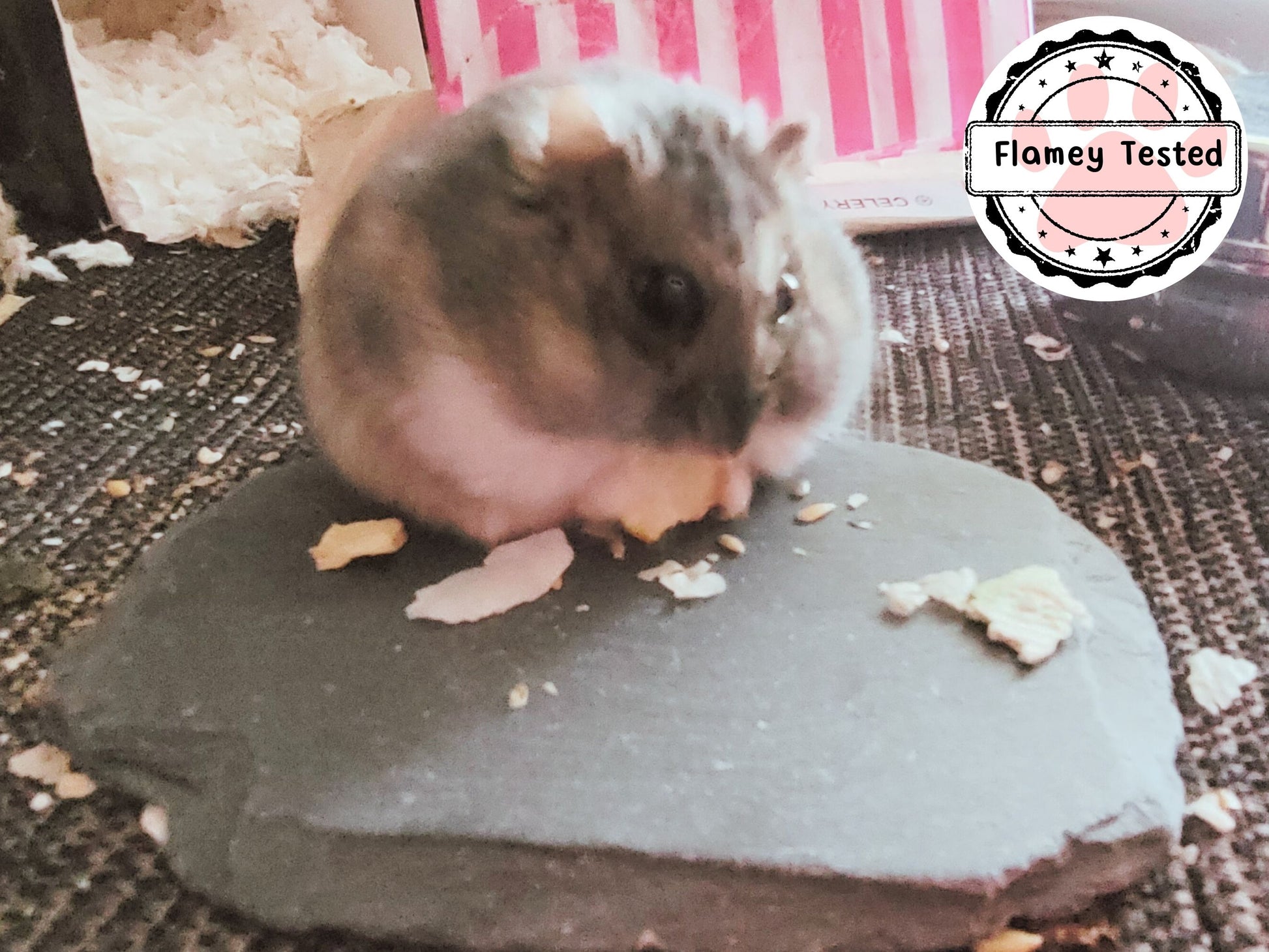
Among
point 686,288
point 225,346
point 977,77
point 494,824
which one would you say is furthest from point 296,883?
point 977,77

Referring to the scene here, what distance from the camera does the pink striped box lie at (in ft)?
5.28

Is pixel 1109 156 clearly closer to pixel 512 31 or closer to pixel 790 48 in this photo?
pixel 790 48

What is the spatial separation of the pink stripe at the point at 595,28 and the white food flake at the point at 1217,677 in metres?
1.16

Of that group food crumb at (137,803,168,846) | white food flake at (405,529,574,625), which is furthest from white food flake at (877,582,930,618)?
food crumb at (137,803,168,846)

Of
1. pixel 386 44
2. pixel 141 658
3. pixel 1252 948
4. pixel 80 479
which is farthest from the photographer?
pixel 386 44

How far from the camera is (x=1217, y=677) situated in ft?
3.13

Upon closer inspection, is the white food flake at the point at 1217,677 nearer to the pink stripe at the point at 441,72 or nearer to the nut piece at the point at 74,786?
the nut piece at the point at 74,786

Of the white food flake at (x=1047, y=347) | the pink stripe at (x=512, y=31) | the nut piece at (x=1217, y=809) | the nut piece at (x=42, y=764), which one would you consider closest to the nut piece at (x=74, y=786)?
the nut piece at (x=42, y=764)

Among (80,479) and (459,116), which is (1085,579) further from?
(80,479)

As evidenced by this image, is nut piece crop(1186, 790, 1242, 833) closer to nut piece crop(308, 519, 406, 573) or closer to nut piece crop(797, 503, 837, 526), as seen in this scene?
nut piece crop(797, 503, 837, 526)

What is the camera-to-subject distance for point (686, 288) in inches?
32.9

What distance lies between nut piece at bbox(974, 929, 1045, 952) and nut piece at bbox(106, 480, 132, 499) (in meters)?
1.04

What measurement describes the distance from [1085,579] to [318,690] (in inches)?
27.0

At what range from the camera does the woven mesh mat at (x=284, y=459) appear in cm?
80
